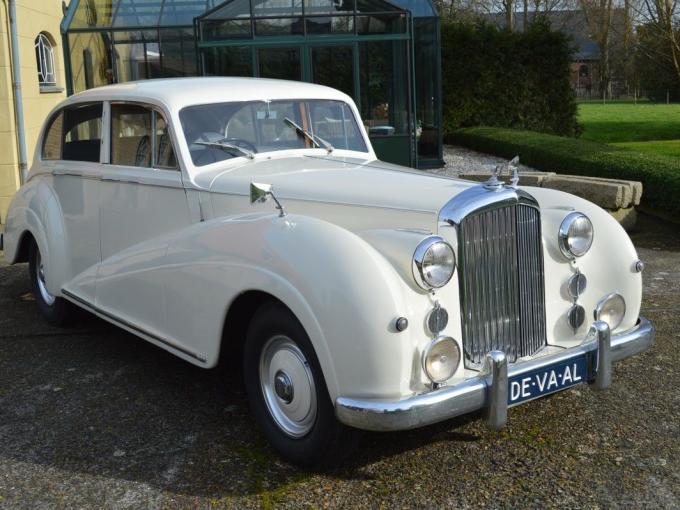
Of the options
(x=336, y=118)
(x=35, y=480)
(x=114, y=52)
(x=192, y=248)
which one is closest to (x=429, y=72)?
(x=114, y=52)

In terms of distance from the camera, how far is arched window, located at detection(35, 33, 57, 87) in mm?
12609

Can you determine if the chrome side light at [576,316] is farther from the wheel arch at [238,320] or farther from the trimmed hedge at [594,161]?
the trimmed hedge at [594,161]

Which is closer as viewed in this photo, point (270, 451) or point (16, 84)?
point (270, 451)

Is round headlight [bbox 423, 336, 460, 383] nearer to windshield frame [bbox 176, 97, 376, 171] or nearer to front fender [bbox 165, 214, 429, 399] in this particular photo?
front fender [bbox 165, 214, 429, 399]

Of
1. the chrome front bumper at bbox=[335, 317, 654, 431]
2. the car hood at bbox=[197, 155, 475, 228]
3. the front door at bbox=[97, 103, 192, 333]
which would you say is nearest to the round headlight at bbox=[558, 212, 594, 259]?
the chrome front bumper at bbox=[335, 317, 654, 431]

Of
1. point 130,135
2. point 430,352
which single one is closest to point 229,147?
point 130,135

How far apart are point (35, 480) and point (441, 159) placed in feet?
38.8

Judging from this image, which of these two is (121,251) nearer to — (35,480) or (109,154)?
(109,154)

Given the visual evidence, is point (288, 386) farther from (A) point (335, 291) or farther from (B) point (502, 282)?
(B) point (502, 282)

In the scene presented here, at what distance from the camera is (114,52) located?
13.6 meters

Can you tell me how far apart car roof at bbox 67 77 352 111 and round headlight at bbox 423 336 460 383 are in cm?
221

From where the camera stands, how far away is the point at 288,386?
3529 mm

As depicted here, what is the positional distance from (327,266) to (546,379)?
1.07 m

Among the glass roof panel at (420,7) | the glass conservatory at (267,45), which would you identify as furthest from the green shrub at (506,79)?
the glass conservatory at (267,45)
